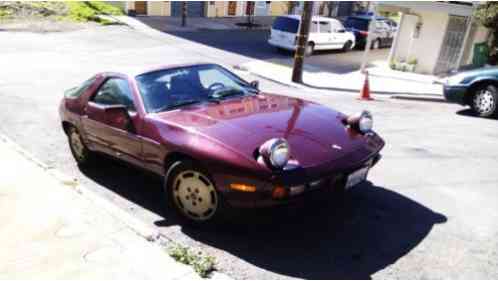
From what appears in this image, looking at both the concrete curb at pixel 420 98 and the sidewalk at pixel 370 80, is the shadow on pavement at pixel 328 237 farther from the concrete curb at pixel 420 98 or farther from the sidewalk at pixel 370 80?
the sidewalk at pixel 370 80

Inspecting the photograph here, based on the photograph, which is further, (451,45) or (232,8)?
(232,8)

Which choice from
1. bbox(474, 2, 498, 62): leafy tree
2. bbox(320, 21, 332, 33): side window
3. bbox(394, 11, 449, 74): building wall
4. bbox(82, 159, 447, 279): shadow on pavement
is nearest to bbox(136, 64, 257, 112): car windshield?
bbox(82, 159, 447, 279): shadow on pavement

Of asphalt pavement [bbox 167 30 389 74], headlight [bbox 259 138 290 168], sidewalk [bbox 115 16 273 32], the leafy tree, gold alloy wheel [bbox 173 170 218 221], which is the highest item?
the leafy tree

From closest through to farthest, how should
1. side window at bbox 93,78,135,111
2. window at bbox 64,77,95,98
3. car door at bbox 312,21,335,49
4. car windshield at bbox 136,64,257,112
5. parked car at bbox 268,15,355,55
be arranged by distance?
car windshield at bbox 136,64,257,112, side window at bbox 93,78,135,111, window at bbox 64,77,95,98, parked car at bbox 268,15,355,55, car door at bbox 312,21,335,49

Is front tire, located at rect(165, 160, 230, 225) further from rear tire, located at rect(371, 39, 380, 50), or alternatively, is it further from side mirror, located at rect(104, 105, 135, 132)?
rear tire, located at rect(371, 39, 380, 50)

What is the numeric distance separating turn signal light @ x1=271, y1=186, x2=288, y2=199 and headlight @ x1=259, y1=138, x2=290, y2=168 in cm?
18

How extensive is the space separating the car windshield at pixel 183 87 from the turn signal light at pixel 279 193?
156 cm

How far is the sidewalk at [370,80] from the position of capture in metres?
13.3

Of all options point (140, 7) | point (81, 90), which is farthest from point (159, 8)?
point (81, 90)

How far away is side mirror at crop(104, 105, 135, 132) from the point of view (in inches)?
193

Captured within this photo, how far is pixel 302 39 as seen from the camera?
1388 cm

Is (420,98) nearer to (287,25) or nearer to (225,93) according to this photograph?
(225,93)

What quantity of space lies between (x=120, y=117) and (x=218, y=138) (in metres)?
1.38

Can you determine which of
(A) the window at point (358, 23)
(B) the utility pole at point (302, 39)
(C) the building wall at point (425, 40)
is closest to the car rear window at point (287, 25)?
(C) the building wall at point (425, 40)
